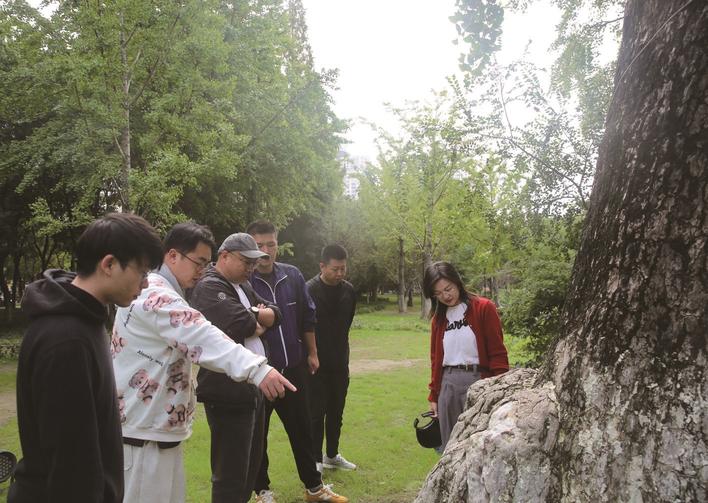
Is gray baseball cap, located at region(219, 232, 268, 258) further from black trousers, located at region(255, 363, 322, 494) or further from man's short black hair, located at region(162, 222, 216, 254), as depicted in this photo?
black trousers, located at region(255, 363, 322, 494)

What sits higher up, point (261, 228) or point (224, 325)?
point (261, 228)

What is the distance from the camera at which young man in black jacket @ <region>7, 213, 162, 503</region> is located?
174 centimetres

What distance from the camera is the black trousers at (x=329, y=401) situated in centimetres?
555

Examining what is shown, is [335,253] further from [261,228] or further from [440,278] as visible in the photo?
[440,278]

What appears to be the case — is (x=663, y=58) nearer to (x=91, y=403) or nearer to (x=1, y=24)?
(x=91, y=403)

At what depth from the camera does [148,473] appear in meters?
2.62

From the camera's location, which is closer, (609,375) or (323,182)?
(609,375)

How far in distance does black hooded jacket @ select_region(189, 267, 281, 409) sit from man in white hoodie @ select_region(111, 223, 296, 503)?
521 millimetres

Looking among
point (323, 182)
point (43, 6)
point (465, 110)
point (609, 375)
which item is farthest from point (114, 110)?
point (323, 182)

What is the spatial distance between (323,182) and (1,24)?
12040 mm

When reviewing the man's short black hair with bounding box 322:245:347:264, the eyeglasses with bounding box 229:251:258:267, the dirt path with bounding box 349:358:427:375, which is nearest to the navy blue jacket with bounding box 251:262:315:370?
the man's short black hair with bounding box 322:245:347:264

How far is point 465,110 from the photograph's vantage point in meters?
8.38

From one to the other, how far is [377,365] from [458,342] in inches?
360

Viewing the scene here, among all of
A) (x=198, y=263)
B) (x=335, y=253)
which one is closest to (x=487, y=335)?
(x=335, y=253)
